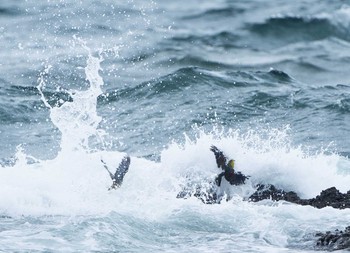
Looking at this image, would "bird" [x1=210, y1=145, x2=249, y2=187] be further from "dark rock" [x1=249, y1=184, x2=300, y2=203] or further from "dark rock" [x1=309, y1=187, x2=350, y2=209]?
"dark rock" [x1=309, y1=187, x2=350, y2=209]

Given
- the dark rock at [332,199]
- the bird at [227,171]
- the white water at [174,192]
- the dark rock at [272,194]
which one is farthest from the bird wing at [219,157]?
the dark rock at [332,199]

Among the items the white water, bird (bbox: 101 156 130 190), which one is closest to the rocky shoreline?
the white water

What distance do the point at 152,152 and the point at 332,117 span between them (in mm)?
3767

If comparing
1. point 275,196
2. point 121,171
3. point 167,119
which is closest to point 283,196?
point 275,196

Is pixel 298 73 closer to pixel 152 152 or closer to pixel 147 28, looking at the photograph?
pixel 147 28

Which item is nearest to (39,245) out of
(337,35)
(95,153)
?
(95,153)

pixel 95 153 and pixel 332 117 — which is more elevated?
pixel 332 117

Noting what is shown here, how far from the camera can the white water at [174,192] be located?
9.66 metres

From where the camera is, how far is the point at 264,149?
12438 mm

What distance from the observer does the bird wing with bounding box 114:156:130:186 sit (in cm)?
1152

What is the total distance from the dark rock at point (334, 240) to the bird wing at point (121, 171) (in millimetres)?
2946

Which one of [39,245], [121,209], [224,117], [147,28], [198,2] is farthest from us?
[198,2]

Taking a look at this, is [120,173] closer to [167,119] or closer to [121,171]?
[121,171]

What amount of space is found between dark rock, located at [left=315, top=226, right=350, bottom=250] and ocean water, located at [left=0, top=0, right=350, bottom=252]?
0.45ft
